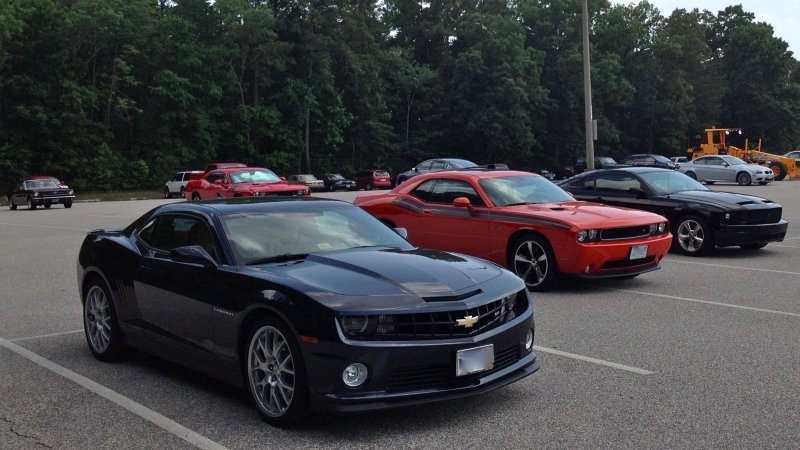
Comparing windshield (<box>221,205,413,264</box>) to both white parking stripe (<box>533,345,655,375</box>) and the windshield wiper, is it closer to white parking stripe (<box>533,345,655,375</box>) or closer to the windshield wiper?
the windshield wiper

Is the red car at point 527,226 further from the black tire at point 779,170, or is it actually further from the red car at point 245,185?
the black tire at point 779,170

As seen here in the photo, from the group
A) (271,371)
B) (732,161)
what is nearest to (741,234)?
(271,371)

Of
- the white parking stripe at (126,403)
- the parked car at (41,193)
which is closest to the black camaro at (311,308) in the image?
the white parking stripe at (126,403)

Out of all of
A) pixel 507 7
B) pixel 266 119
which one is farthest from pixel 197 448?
pixel 507 7

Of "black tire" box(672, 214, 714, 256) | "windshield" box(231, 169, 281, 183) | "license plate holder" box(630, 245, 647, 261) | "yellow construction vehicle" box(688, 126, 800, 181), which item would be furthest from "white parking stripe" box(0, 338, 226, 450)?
"yellow construction vehicle" box(688, 126, 800, 181)

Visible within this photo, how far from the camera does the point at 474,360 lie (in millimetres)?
4754

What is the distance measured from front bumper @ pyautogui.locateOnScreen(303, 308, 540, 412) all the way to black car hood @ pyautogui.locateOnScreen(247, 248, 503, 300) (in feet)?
1.05

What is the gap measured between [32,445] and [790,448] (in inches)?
163

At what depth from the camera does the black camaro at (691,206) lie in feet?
43.1

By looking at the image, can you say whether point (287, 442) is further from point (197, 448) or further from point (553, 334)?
point (553, 334)

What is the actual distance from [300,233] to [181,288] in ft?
2.96

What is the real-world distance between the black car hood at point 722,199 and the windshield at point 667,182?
21cm

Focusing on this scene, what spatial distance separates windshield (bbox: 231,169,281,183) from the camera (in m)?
28.2

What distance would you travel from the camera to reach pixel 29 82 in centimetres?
5347
